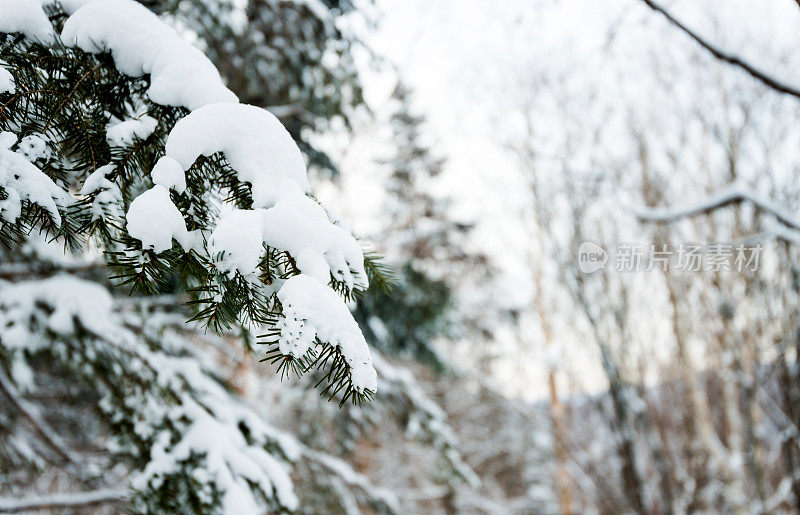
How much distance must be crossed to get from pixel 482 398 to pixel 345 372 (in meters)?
9.11

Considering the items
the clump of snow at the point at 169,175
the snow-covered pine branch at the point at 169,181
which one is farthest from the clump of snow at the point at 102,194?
the clump of snow at the point at 169,175

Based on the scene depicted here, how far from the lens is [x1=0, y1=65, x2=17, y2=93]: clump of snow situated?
0.84 m

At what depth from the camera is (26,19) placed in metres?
1.00

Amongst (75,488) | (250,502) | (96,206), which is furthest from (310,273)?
(75,488)

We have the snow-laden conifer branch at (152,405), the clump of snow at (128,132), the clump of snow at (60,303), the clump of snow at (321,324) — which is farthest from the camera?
the clump of snow at (60,303)

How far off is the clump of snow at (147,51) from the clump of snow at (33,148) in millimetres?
232

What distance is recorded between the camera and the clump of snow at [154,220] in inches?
28.9

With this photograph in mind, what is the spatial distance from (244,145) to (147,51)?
0.38 m

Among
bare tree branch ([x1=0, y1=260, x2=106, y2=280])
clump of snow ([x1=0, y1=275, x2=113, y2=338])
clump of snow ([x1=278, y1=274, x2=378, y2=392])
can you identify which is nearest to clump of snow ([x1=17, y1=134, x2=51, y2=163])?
clump of snow ([x1=278, y1=274, x2=378, y2=392])

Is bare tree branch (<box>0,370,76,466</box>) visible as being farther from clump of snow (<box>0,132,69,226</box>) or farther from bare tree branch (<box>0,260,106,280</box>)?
clump of snow (<box>0,132,69,226</box>)

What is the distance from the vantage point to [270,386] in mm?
6324

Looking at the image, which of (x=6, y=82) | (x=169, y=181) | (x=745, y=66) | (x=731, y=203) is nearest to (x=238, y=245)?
(x=169, y=181)

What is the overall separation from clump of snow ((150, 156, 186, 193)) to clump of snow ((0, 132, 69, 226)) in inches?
7.5

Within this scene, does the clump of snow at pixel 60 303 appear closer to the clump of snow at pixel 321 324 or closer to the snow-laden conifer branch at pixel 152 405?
the snow-laden conifer branch at pixel 152 405
